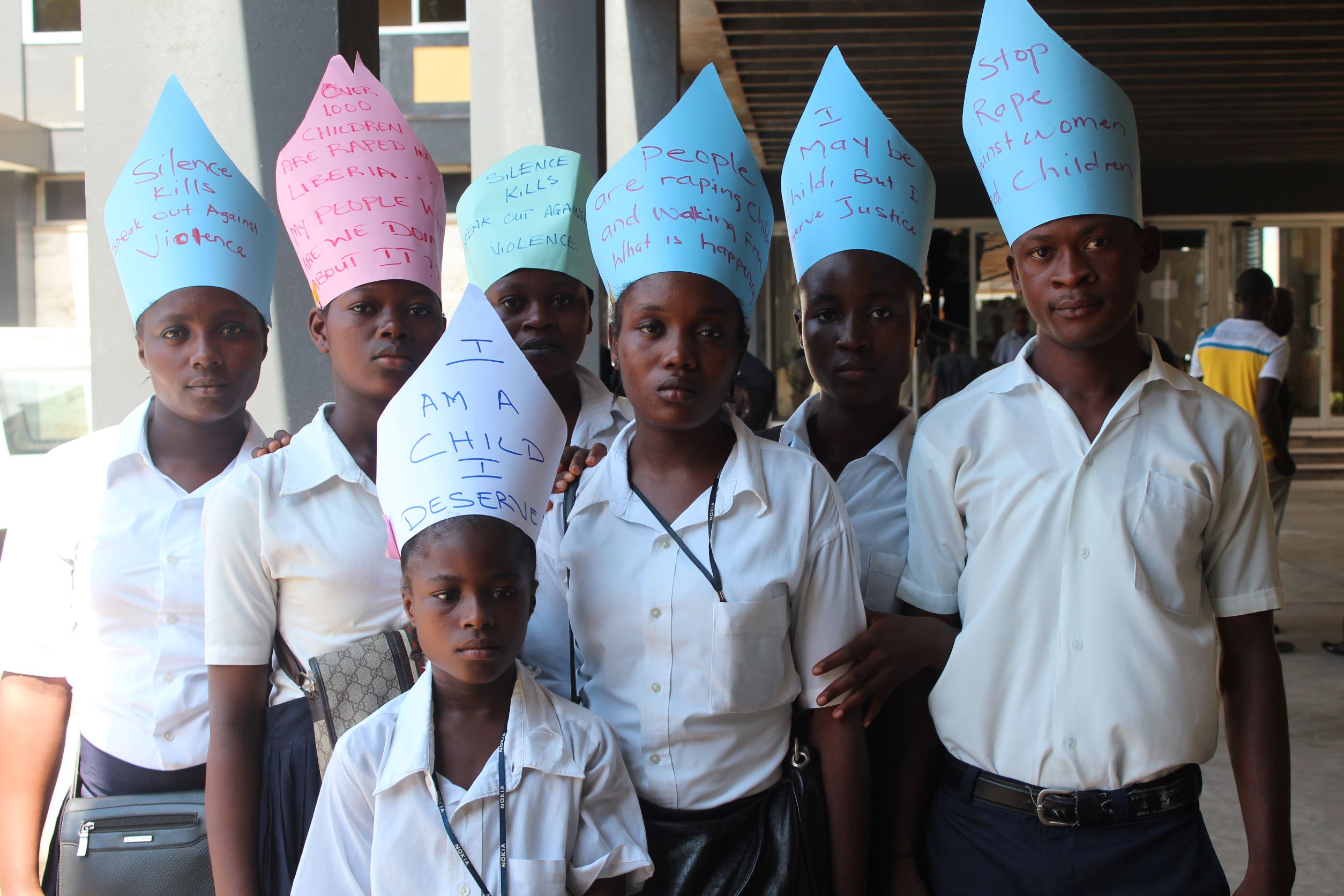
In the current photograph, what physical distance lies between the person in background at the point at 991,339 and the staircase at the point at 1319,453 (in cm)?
313

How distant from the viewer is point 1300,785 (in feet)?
12.0

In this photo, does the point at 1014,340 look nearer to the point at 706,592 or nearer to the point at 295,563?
the point at 706,592

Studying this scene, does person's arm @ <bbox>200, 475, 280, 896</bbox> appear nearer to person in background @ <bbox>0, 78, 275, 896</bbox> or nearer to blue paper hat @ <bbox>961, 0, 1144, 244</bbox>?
person in background @ <bbox>0, 78, 275, 896</bbox>

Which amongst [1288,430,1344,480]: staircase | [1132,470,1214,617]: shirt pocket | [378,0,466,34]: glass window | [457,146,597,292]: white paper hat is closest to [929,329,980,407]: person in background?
[1288,430,1344,480]: staircase

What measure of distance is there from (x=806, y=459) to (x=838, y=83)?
0.83 metres

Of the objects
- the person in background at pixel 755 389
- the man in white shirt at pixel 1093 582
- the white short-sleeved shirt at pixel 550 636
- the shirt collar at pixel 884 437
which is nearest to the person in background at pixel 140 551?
the white short-sleeved shirt at pixel 550 636

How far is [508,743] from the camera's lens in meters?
1.42

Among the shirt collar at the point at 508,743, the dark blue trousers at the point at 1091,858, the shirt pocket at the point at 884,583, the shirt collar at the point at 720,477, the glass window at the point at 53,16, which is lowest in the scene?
the dark blue trousers at the point at 1091,858

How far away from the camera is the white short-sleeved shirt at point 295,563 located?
154 centimetres

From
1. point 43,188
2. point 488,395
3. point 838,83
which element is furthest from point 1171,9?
point 43,188

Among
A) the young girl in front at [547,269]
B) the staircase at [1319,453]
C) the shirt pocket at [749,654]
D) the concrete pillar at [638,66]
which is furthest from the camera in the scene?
the staircase at [1319,453]

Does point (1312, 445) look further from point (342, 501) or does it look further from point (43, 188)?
point (43, 188)

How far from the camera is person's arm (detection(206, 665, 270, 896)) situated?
1521mm

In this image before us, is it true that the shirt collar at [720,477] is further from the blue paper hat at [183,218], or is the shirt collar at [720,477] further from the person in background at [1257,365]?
the person in background at [1257,365]
